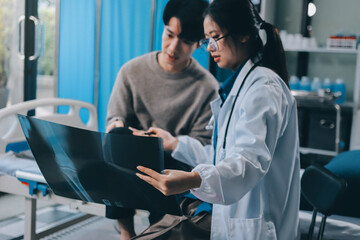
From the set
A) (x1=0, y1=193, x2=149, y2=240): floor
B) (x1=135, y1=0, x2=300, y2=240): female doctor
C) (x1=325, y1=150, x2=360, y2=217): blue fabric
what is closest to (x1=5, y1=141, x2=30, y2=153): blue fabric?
(x1=0, y1=193, x2=149, y2=240): floor

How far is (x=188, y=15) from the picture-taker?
5.59 ft

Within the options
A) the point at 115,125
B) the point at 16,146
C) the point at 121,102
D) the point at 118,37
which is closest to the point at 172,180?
the point at 115,125

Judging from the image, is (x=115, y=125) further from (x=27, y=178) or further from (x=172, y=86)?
(x=27, y=178)

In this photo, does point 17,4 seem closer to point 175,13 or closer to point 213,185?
point 175,13

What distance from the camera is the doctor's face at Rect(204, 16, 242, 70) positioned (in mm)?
1178

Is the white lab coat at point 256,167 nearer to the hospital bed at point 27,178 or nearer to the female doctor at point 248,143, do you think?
the female doctor at point 248,143

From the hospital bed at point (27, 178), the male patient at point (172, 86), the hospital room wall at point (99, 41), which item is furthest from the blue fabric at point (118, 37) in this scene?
the male patient at point (172, 86)

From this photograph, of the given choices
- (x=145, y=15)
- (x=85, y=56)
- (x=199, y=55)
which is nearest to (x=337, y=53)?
(x=199, y=55)

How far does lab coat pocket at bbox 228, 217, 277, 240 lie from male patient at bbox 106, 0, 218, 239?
2.19 ft

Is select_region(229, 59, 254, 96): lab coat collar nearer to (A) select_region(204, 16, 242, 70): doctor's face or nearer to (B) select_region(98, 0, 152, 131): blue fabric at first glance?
(A) select_region(204, 16, 242, 70): doctor's face

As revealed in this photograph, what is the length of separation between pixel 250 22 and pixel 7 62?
309cm

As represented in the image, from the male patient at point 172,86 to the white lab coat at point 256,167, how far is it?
58 centimetres

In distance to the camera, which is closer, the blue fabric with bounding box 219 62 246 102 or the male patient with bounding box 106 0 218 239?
the blue fabric with bounding box 219 62 246 102

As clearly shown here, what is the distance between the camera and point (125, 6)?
3.45 meters
